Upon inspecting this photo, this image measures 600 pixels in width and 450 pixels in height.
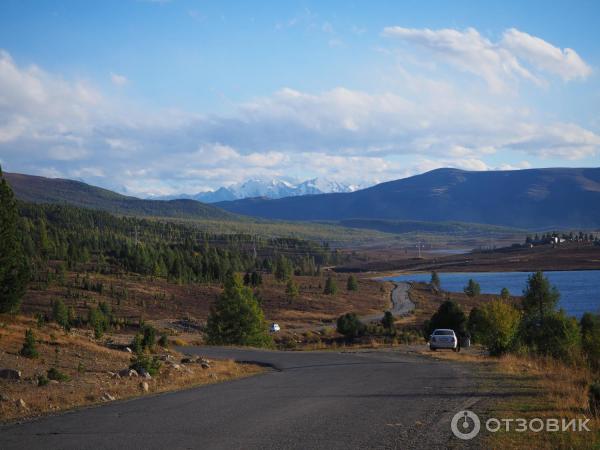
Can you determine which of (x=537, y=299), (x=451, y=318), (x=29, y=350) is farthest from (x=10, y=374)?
(x=451, y=318)

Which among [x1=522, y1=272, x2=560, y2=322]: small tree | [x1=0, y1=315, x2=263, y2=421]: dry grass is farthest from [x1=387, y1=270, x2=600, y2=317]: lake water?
[x1=0, y1=315, x2=263, y2=421]: dry grass

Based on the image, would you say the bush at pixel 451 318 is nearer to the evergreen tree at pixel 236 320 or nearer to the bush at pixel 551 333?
the bush at pixel 551 333

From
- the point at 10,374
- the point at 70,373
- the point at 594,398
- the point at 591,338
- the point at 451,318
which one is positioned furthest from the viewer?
the point at 451,318

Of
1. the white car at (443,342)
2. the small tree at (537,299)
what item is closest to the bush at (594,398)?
the white car at (443,342)

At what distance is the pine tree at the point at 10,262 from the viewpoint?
92.2 ft

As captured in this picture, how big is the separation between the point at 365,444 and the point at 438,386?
7654mm

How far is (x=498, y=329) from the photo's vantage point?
34281 mm

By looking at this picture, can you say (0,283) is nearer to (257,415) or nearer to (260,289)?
(257,415)

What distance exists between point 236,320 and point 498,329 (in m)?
23.0

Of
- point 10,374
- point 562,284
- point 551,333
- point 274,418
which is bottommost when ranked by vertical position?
point 562,284

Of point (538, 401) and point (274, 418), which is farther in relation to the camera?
point (538, 401)

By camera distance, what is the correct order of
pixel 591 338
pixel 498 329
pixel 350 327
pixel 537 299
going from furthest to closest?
pixel 350 327 < pixel 537 299 < pixel 591 338 < pixel 498 329

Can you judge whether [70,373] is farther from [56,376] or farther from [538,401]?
[538,401]

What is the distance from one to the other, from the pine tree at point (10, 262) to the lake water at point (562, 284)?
74.9m
